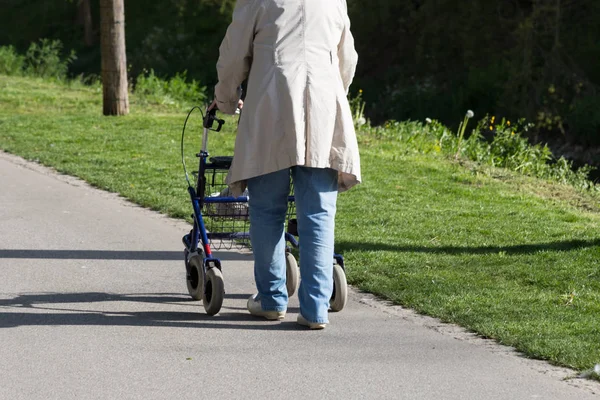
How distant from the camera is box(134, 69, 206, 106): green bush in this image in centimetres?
1888

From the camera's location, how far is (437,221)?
9227mm

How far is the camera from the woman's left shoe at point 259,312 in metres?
5.95

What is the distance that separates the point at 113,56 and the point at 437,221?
8.25 meters

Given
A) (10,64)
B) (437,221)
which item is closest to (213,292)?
(437,221)

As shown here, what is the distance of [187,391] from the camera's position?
15.6 ft

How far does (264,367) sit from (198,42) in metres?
36.2

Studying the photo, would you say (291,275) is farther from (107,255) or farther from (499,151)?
(499,151)

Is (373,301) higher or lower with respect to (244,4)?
lower

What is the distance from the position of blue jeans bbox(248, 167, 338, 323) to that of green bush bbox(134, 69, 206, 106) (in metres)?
12.9

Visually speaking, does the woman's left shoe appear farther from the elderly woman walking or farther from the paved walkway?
the elderly woman walking

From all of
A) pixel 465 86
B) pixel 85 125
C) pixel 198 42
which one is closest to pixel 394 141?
pixel 85 125

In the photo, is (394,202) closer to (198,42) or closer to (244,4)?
(244,4)

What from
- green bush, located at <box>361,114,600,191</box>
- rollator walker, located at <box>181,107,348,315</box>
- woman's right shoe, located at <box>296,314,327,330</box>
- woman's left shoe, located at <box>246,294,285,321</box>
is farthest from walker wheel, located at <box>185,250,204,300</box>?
green bush, located at <box>361,114,600,191</box>

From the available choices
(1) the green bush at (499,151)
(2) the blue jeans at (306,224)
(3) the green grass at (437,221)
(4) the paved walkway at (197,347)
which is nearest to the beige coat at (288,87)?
(2) the blue jeans at (306,224)
